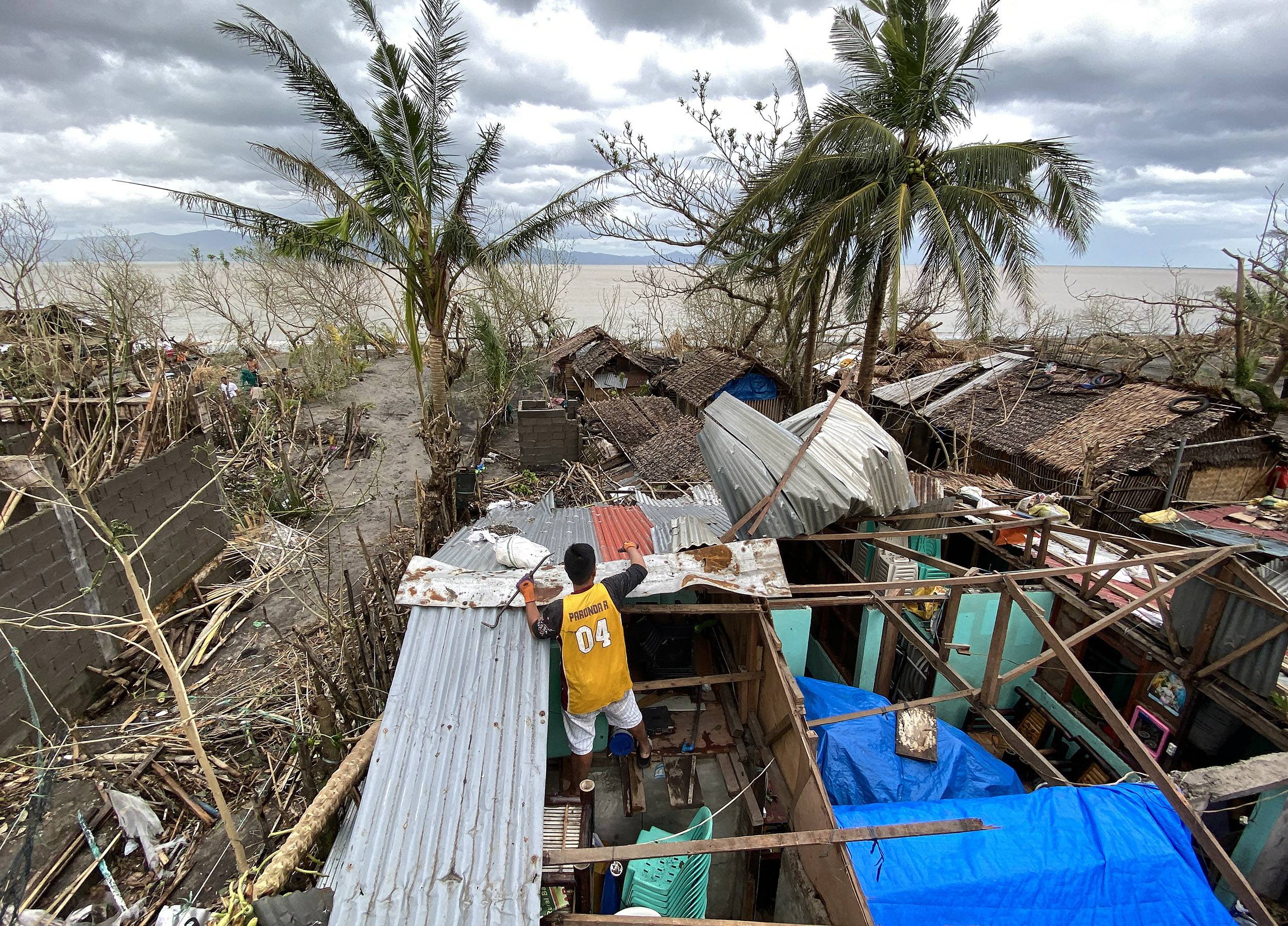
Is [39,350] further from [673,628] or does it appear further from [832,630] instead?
[832,630]

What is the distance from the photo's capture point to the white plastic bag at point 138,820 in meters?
4.80

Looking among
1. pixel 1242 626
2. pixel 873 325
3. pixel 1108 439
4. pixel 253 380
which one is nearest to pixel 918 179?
pixel 873 325

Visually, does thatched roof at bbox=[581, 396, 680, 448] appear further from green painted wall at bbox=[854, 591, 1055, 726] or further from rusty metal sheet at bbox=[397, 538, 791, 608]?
rusty metal sheet at bbox=[397, 538, 791, 608]

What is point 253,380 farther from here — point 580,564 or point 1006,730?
point 1006,730

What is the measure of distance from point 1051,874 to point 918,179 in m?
11.7

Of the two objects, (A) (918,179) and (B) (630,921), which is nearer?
(B) (630,921)

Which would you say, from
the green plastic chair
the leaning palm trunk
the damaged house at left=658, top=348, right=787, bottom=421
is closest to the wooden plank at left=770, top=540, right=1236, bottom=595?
the green plastic chair

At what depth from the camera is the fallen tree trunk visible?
2.88m

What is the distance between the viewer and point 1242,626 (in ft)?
17.1

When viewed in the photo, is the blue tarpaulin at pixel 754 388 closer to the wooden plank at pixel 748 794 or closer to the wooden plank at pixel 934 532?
the wooden plank at pixel 934 532

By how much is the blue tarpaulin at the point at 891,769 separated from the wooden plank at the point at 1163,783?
1.33 m

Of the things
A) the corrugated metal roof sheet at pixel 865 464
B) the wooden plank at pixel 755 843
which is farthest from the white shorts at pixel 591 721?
the corrugated metal roof sheet at pixel 865 464

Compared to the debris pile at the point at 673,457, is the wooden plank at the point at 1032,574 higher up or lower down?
higher up

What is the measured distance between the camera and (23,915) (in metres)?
4.08
